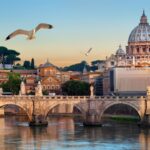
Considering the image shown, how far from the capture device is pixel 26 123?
60.7 metres

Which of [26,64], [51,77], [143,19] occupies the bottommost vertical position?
[51,77]

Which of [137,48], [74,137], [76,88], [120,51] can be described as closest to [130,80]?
[76,88]

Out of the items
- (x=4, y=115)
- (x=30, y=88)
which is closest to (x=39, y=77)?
(x=30, y=88)

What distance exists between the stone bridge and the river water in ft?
2.74

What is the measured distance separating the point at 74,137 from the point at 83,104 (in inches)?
399

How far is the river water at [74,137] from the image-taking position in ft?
142

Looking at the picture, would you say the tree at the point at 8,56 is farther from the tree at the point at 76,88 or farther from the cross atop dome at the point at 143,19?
the tree at the point at 76,88

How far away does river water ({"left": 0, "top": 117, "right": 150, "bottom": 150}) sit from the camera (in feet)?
142

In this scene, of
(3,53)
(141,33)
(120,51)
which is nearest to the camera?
(141,33)

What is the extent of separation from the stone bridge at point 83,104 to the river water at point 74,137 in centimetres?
84

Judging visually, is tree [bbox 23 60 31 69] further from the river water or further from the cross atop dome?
the river water

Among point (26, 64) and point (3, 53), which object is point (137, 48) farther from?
point (26, 64)

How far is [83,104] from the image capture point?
190 ft

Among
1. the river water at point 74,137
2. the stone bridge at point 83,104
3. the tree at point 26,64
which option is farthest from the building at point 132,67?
the river water at point 74,137
